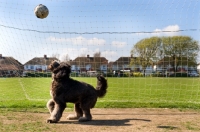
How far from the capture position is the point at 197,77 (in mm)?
18750

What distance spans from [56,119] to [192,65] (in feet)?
38.3

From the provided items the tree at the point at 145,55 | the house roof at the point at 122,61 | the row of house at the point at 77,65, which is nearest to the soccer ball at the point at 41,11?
the row of house at the point at 77,65

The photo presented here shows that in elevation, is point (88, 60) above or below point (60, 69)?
above

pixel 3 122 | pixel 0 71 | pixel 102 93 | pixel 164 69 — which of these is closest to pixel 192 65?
pixel 164 69

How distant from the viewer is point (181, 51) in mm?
18078

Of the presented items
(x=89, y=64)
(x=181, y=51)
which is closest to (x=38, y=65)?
(x=89, y=64)

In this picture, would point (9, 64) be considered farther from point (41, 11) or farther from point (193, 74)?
point (193, 74)

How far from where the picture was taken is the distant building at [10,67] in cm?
1369

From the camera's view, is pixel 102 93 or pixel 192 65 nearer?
pixel 102 93

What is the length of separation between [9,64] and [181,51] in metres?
10.8

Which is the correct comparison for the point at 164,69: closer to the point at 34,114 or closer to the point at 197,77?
the point at 197,77

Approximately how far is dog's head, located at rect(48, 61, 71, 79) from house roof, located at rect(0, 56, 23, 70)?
20.5 feet

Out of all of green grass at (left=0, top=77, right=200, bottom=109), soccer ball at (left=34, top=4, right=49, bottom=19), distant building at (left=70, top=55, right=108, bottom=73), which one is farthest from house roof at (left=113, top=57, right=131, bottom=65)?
soccer ball at (left=34, top=4, right=49, bottom=19)

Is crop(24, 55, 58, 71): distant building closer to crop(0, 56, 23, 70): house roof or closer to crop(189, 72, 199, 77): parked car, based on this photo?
crop(0, 56, 23, 70): house roof
